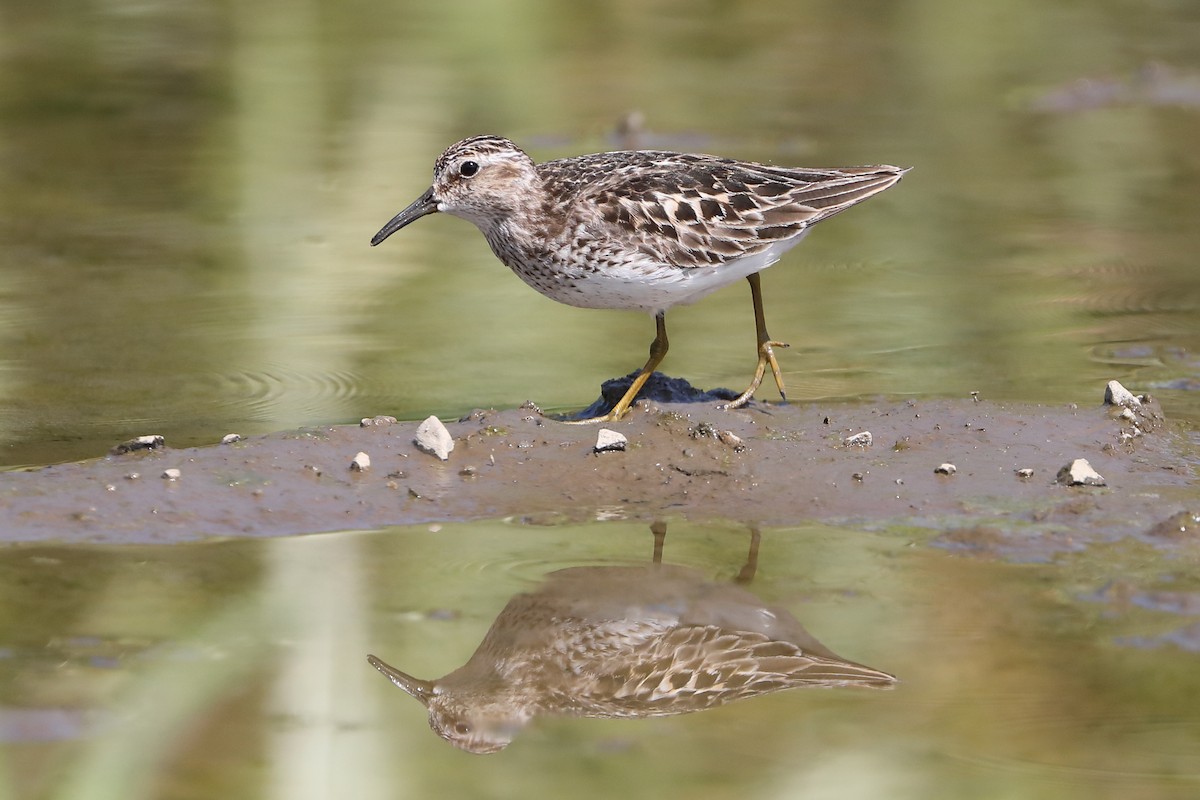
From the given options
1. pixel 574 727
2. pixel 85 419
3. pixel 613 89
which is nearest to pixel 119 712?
pixel 574 727

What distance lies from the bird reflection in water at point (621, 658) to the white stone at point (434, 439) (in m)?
1.21

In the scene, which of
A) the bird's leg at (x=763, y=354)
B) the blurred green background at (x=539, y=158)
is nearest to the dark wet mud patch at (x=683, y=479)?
the bird's leg at (x=763, y=354)

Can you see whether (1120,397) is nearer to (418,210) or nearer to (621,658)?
(621,658)

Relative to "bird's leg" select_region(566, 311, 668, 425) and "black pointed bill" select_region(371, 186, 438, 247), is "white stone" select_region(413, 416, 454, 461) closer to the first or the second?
"bird's leg" select_region(566, 311, 668, 425)

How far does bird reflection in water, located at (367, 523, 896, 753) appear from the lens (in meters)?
5.49

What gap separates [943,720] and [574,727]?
1.14 metres

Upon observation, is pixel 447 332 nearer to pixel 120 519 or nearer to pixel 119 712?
pixel 120 519

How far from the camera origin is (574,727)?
210 inches

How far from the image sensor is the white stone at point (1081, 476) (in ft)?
23.5

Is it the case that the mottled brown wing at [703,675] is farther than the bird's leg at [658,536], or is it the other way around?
the bird's leg at [658,536]

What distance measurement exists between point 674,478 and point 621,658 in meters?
1.71

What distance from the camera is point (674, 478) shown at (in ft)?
24.5

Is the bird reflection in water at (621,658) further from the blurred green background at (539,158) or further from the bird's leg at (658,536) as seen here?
the blurred green background at (539,158)

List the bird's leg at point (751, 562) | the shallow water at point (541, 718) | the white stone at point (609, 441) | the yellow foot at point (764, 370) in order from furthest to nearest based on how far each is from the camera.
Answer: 1. the yellow foot at point (764, 370)
2. the white stone at point (609, 441)
3. the bird's leg at point (751, 562)
4. the shallow water at point (541, 718)
